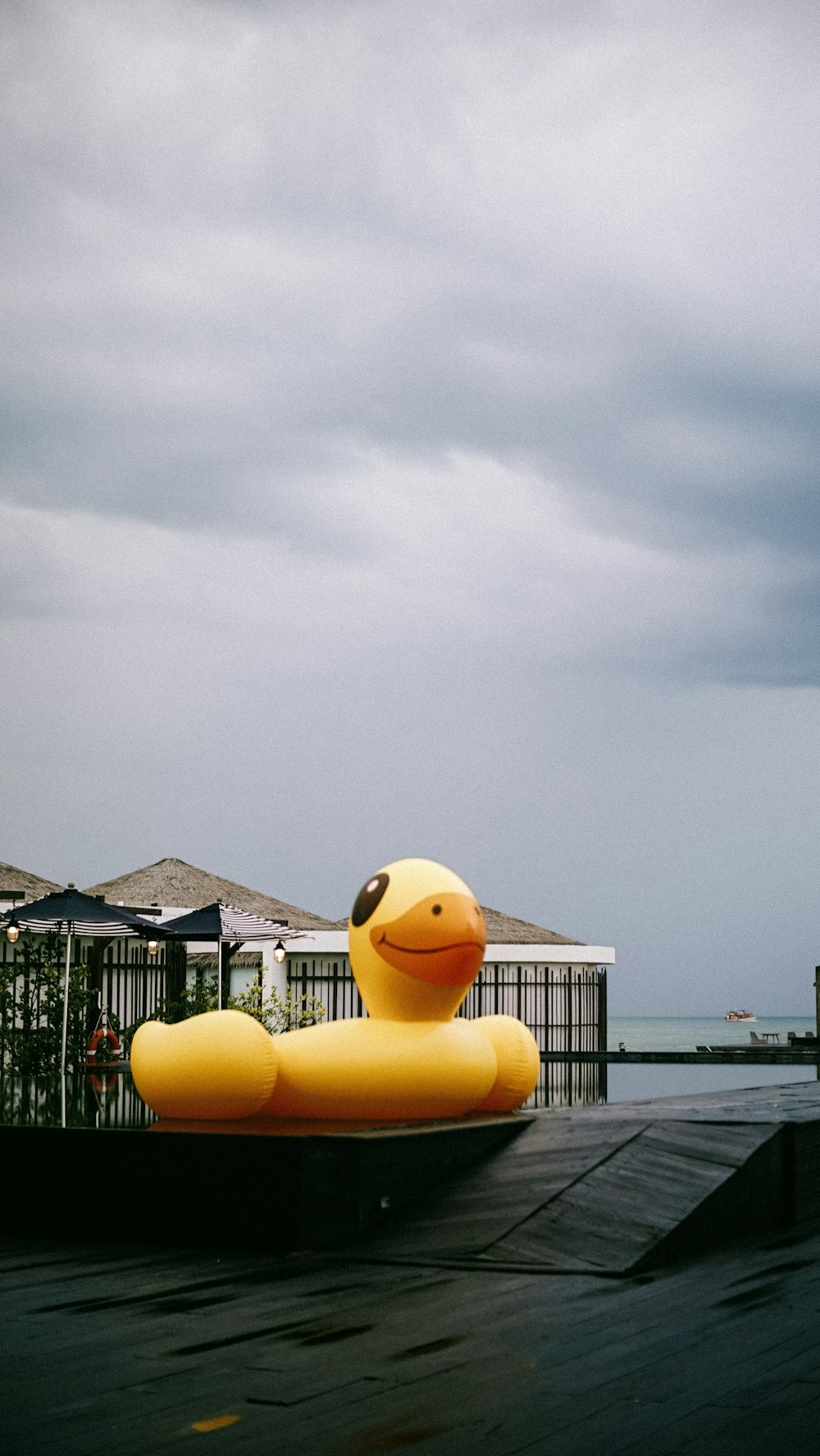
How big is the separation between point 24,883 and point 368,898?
46.1ft

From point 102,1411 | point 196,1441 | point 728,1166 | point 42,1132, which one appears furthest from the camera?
point 42,1132

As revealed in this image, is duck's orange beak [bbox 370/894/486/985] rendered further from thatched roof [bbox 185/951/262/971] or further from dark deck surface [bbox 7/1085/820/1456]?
thatched roof [bbox 185/951/262/971]

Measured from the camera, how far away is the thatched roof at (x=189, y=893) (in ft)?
80.3

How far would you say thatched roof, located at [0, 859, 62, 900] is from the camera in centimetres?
2106

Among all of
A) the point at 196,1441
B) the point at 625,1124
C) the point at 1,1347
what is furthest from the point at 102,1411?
the point at 625,1124

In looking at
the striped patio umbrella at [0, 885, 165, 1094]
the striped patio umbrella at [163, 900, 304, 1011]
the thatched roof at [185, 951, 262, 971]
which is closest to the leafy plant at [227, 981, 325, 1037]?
the striped patio umbrella at [163, 900, 304, 1011]

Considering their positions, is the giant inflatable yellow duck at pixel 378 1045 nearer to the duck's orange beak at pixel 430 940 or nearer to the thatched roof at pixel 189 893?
the duck's orange beak at pixel 430 940

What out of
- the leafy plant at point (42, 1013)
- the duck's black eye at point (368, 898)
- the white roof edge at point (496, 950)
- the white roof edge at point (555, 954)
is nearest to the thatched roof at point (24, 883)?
the leafy plant at point (42, 1013)

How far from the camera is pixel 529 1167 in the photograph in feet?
26.8

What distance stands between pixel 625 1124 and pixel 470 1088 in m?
1.00

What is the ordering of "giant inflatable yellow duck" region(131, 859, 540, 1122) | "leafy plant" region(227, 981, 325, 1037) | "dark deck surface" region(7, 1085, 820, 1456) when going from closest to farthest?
1. "dark deck surface" region(7, 1085, 820, 1456)
2. "giant inflatable yellow duck" region(131, 859, 540, 1122)
3. "leafy plant" region(227, 981, 325, 1037)

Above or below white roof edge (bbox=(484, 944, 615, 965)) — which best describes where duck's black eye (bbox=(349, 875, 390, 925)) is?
above

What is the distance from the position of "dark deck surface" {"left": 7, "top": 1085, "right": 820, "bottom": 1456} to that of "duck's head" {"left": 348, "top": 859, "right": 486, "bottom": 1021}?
1064mm

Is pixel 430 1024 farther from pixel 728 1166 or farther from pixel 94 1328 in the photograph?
pixel 94 1328
